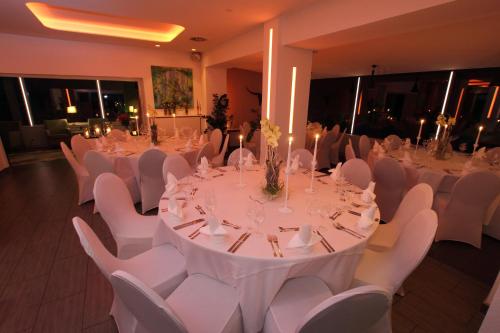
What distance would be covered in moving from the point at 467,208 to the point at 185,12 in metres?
4.86

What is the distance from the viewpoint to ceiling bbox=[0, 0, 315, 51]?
3.35 m

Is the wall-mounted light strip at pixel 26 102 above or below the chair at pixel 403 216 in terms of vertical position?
above

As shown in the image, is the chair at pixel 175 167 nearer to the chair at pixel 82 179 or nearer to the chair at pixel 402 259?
the chair at pixel 82 179

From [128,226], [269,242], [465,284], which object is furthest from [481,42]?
[128,226]

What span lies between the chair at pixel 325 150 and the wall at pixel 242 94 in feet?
13.0

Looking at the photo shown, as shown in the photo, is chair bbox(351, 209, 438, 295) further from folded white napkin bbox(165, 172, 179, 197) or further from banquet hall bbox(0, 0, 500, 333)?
folded white napkin bbox(165, 172, 179, 197)

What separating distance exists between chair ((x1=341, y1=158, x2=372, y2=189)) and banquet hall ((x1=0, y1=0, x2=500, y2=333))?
3 centimetres

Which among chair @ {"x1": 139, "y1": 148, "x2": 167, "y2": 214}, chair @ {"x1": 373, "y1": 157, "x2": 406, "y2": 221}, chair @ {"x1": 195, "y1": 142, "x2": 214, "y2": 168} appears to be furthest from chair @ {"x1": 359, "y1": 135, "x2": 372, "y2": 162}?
chair @ {"x1": 139, "y1": 148, "x2": 167, "y2": 214}

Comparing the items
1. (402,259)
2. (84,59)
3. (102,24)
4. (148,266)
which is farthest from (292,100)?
(84,59)

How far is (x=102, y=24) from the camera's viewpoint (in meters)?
5.19

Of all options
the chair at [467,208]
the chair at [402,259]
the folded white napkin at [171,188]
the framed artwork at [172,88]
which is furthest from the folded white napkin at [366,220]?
the framed artwork at [172,88]

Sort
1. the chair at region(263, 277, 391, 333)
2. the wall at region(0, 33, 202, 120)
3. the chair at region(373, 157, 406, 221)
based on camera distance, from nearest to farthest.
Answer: the chair at region(263, 277, 391, 333)
the chair at region(373, 157, 406, 221)
the wall at region(0, 33, 202, 120)

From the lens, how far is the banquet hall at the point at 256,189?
1.47 meters

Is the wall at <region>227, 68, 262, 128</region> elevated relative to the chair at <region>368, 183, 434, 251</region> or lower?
elevated
